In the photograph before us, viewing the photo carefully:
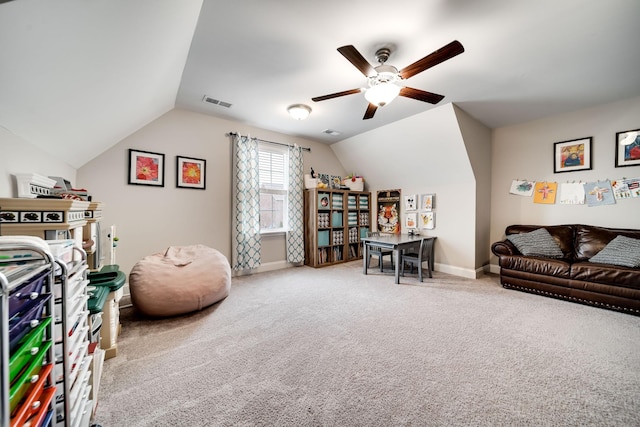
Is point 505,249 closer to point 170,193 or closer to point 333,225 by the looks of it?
point 333,225

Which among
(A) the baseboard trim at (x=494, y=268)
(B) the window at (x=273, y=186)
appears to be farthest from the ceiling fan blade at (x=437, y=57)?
(A) the baseboard trim at (x=494, y=268)

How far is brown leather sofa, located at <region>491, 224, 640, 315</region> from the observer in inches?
100

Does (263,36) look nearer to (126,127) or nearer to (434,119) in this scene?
(126,127)

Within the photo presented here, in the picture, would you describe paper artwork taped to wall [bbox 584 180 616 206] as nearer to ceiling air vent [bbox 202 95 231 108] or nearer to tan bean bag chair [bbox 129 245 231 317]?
tan bean bag chair [bbox 129 245 231 317]

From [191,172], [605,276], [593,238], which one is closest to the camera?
[605,276]

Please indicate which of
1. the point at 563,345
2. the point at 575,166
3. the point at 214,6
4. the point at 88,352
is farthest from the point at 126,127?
the point at 575,166

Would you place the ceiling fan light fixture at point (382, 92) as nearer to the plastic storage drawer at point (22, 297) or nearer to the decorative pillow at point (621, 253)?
the plastic storage drawer at point (22, 297)

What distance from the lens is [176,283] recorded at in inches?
95.3

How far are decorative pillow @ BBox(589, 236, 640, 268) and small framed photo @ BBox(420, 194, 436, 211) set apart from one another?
6.83 feet

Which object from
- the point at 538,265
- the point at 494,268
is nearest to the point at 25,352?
the point at 538,265

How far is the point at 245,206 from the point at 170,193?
3.52 ft

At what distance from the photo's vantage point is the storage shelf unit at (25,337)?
1.61 feet

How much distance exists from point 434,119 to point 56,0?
3.82 metres

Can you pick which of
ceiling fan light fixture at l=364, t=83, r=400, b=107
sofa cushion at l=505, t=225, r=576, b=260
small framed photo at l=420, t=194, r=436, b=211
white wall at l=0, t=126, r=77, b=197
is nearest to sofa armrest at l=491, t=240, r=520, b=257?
sofa cushion at l=505, t=225, r=576, b=260
